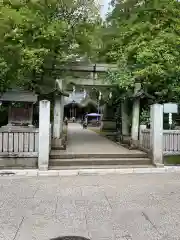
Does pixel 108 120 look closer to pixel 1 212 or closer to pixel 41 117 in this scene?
pixel 41 117

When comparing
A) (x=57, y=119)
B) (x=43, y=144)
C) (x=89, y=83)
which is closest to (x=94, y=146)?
(x=57, y=119)

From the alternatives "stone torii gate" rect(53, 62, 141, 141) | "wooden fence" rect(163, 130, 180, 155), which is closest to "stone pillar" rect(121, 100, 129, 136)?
"stone torii gate" rect(53, 62, 141, 141)

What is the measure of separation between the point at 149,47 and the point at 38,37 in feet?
17.5

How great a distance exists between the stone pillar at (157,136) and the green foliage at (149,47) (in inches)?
110

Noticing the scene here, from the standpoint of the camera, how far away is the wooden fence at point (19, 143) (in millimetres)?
11445

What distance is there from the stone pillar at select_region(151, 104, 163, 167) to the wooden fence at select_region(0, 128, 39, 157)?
4514mm

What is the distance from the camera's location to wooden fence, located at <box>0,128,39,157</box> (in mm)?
11445

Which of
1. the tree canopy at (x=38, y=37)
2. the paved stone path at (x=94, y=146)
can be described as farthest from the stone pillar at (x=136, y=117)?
the tree canopy at (x=38, y=37)

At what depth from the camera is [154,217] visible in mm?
5828

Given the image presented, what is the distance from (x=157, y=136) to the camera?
40.9 ft

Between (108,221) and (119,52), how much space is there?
40.5ft

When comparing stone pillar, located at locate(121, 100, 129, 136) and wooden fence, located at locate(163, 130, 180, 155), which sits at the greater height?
stone pillar, located at locate(121, 100, 129, 136)

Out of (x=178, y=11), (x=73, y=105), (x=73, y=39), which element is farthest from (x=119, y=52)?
(x=73, y=105)

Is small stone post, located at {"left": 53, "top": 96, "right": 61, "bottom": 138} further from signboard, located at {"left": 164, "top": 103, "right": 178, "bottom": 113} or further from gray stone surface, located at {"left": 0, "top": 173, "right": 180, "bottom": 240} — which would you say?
gray stone surface, located at {"left": 0, "top": 173, "right": 180, "bottom": 240}
